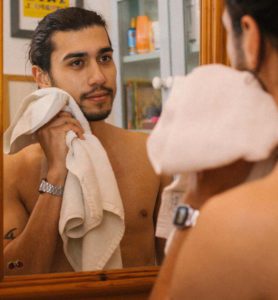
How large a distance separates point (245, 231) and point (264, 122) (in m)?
0.17

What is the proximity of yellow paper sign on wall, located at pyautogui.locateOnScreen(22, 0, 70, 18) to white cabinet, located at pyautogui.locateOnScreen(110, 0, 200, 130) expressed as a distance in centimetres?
14

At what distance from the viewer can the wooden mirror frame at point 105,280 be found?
4.40ft

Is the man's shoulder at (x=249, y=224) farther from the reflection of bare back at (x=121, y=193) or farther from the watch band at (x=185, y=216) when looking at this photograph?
the reflection of bare back at (x=121, y=193)

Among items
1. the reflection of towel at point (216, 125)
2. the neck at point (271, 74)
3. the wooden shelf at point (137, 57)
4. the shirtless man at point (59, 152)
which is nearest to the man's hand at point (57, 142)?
the shirtless man at point (59, 152)

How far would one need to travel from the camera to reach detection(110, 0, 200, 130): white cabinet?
1.43m

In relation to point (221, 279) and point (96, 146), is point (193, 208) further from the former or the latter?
point (96, 146)

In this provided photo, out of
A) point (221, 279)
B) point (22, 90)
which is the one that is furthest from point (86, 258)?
point (221, 279)

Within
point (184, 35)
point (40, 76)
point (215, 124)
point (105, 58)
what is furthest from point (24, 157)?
Answer: point (215, 124)

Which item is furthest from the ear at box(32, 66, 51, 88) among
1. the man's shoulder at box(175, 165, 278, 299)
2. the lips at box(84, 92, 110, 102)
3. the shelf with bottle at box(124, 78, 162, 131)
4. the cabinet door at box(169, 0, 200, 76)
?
the man's shoulder at box(175, 165, 278, 299)

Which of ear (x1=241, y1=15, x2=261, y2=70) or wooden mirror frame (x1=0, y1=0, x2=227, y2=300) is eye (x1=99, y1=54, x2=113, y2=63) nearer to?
wooden mirror frame (x1=0, y1=0, x2=227, y2=300)

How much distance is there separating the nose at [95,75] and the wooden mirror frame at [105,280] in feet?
0.72

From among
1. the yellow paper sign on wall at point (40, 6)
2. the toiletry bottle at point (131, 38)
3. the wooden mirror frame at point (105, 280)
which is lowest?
the wooden mirror frame at point (105, 280)

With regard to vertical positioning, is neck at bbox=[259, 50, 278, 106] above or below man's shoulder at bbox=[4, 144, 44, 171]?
above

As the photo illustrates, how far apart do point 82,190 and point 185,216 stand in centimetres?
57
